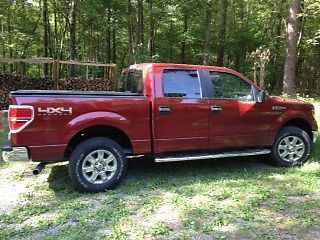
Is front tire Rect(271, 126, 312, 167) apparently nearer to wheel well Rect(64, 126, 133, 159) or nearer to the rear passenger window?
the rear passenger window

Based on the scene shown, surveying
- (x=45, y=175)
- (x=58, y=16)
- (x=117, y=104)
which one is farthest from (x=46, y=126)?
(x=58, y=16)

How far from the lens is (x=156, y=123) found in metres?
5.86

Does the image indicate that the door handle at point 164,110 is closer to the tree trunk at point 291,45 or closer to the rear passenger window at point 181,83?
the rear passenger window at point 181,83

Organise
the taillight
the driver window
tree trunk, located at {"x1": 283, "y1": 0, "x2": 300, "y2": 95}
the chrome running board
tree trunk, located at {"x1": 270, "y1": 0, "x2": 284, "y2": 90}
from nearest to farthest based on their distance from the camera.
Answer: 1. the taillight
2. the chrome running board
3. the driver window
4. tree trunk, located at {"x1": 283, "y1": 0, "x2": 300, "y2": 95}
5. tree trunk, located at {"x1": 270, "y1": 0, "x2": 284, "y2": 90}

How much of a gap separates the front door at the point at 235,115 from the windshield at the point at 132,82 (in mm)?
1166

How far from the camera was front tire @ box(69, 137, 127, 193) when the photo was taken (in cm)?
545

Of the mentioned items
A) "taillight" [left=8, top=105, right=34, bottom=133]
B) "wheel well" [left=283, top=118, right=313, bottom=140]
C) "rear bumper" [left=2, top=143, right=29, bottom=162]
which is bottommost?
"rear bumper" [left=2, top=143, right=29, bottom=162]

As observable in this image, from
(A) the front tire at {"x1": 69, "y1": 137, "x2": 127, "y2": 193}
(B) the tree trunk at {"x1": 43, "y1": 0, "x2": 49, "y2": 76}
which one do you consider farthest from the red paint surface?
(B) the tree trunk at {"x1": 43, "y1": 0, "x2": 49, "y2": 76}

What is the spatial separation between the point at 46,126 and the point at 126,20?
1698 centimetres

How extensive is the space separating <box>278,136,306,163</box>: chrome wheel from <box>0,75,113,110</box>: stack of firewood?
7022 mm

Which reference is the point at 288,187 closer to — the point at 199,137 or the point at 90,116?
the point at 199,137

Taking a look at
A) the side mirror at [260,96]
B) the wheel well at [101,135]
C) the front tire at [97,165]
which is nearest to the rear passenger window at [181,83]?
the wheel well at [101,135]

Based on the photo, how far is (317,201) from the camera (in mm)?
5008

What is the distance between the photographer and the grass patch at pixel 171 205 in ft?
13.7
